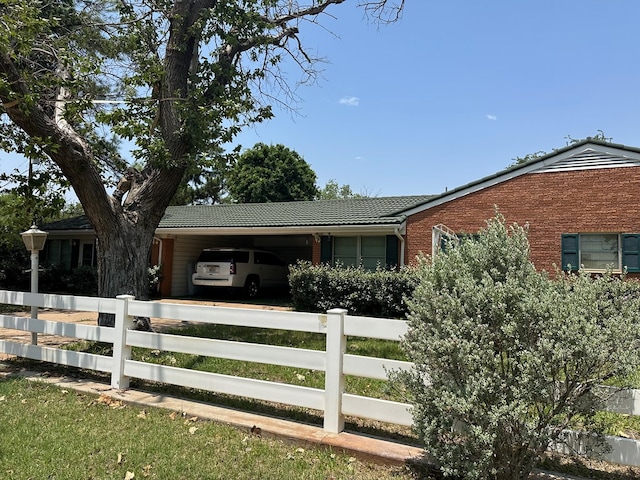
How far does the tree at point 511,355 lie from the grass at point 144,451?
78cm

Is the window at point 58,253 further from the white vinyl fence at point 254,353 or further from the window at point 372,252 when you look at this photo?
the white vinyl fence at point 254,353

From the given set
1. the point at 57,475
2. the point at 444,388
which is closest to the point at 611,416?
the point at 444,388

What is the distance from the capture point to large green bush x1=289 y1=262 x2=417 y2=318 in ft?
42.3

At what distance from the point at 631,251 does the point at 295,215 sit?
10796 millimetres

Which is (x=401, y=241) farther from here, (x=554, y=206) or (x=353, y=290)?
(x=554, y=206)

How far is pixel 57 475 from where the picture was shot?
3529 millimetres

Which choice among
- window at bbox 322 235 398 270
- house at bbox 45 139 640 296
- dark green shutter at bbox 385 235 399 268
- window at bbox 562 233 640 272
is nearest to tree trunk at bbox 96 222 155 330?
house at bbox 45 139 640 296

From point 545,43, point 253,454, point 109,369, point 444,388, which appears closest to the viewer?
point 444,388

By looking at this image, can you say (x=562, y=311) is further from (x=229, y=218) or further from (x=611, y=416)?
(x=229, y=218)

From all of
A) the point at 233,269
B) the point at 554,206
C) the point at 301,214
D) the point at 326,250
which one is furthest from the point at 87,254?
the point at 554,206

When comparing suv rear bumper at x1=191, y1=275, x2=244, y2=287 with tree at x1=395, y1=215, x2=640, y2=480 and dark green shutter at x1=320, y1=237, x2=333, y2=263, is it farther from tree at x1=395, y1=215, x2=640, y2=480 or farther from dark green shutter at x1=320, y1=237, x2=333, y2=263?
tree at x1=395, y1=215, x2=640, y2=480

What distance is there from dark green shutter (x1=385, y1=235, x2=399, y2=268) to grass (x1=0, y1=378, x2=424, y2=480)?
10.8 meters

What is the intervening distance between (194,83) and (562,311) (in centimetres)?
845

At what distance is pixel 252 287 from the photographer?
1861 centimetres
